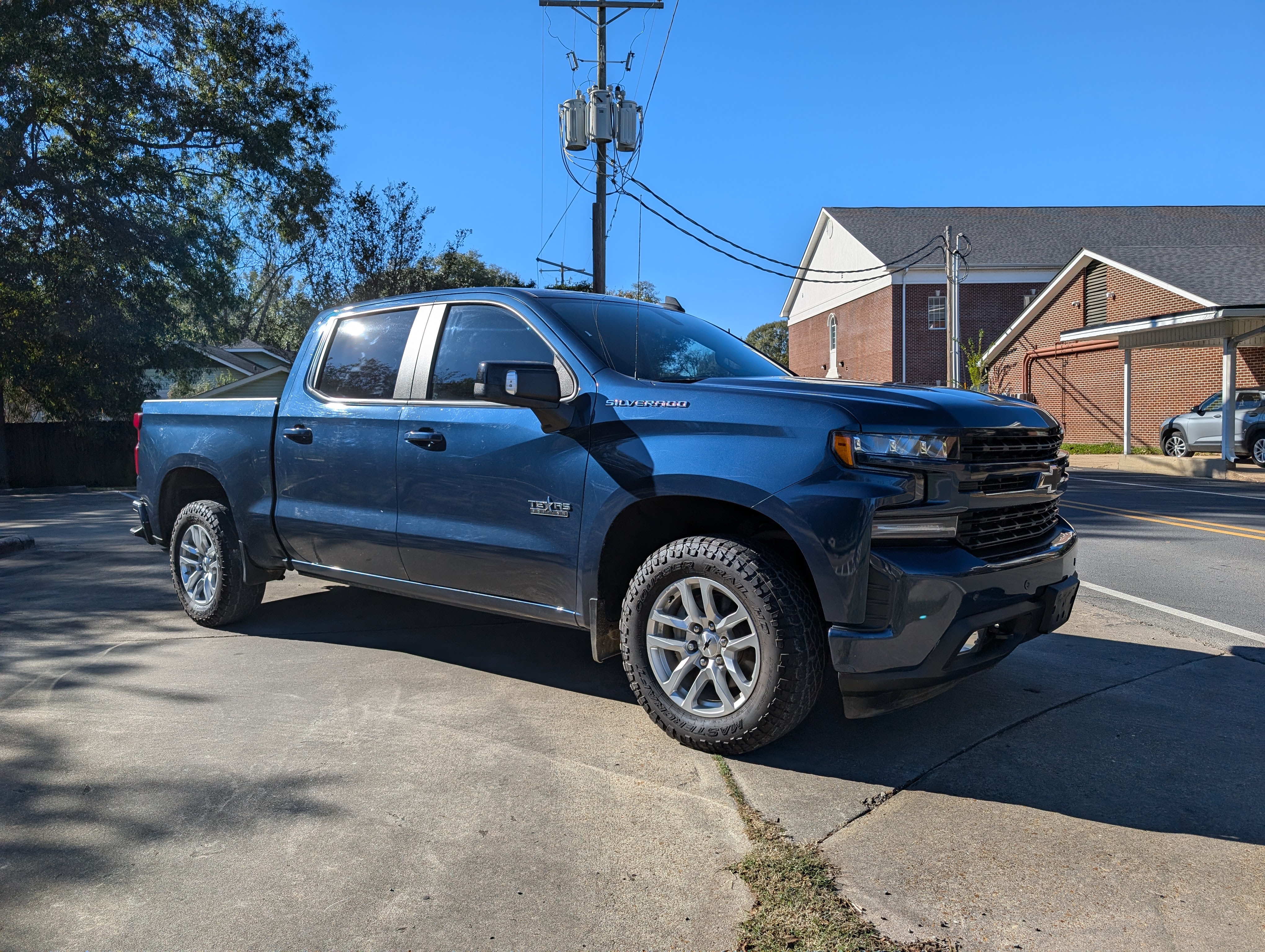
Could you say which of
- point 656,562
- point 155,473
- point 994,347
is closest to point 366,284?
point 994,347

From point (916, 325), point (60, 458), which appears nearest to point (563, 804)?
point (60, 458)

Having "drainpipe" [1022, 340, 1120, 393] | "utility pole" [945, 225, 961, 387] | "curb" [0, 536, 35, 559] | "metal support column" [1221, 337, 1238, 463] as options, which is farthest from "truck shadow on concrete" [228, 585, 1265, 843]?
"utility pole" [945, 225, 961, 387]

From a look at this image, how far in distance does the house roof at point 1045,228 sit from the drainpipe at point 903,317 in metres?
0.92

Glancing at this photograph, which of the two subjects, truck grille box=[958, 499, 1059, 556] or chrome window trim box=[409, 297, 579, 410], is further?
chrome window trim box=[409, 297, 579, 410]

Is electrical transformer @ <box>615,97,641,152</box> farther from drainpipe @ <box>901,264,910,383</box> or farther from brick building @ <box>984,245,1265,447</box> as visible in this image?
drainpipe @ <box>901,264,910,383</box>

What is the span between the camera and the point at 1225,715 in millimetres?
4215

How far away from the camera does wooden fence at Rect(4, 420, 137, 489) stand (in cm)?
2669

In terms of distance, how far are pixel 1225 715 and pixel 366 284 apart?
31.6 meters

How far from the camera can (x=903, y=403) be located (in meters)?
3.58

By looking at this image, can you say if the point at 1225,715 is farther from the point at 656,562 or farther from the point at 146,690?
the point at 146,690

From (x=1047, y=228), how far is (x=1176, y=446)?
19.6m

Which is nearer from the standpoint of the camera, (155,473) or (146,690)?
(146,690)

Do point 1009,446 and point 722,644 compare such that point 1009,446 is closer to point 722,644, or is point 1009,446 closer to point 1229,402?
point 722,644

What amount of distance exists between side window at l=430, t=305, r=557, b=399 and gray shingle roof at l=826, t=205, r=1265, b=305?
34645mm
